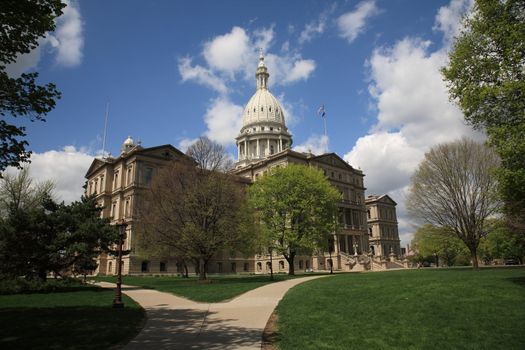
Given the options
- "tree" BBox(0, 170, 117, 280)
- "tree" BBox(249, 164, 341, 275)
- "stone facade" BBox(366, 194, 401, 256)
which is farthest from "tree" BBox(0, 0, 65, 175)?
"stone facade" BBox(366, 194, 401, 256)

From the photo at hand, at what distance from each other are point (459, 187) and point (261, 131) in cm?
7633

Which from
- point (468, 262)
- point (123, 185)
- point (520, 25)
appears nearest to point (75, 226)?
point (520, 25)

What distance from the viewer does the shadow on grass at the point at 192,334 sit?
947 cm

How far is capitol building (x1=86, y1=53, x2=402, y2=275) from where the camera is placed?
209 feet

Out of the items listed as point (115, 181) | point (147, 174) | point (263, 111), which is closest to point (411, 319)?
point (147, 174)

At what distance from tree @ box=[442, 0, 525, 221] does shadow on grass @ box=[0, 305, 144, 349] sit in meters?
16.9

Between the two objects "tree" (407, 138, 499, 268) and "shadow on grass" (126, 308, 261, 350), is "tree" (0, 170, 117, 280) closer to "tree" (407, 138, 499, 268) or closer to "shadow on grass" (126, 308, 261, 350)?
"shadow on grass" (126, 308, 261, 350)

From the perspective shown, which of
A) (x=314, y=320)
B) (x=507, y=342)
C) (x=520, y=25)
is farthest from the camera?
(x=520, y=25)

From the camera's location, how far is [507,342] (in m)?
9.02

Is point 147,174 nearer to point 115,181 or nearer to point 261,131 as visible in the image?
point 115,181

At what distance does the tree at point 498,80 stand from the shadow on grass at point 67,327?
16883 mm

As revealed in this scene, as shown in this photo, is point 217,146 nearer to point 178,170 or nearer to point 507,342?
point 178,170

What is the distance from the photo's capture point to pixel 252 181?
81.3 metres

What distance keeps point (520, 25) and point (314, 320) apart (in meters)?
15.8
